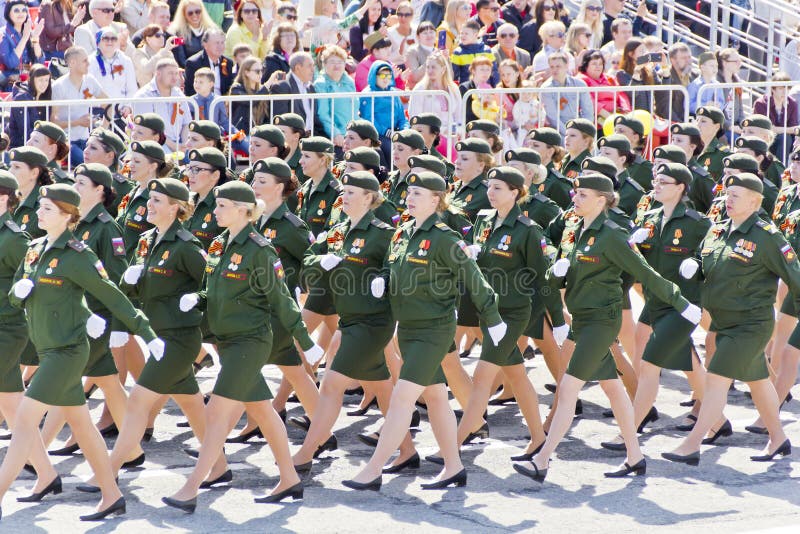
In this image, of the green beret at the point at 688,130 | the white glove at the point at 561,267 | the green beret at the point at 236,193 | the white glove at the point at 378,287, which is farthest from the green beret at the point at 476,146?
the green beret at the point at 236,193

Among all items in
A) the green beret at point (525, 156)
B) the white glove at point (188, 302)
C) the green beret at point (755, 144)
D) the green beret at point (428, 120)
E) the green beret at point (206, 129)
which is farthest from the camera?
the green beret at point (755, 144)

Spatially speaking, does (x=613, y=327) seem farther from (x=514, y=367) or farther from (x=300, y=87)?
(x=300, y=87)

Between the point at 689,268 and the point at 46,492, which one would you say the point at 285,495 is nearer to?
the point at 46,492

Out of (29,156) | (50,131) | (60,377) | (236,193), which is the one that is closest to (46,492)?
(60,377)

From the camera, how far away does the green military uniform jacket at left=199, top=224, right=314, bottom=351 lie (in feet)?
26.6

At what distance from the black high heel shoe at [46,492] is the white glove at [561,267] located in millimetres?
3314

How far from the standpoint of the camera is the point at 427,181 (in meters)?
8.60

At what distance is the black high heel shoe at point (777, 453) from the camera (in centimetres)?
923

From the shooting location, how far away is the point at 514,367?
9.28 metres

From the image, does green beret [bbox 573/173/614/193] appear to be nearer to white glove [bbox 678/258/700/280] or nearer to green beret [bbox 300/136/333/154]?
white glove [bbox 678/258/700/280]

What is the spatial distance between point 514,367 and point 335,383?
1.26m

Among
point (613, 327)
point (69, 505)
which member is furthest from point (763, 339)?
point (69, 505)

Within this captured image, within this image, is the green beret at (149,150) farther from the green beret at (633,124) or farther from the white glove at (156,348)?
the green beret at (633,124)

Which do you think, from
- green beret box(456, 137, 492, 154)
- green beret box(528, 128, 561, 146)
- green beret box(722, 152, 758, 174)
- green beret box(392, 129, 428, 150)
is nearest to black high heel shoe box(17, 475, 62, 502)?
green beret box(392, 129, 428, 150)
